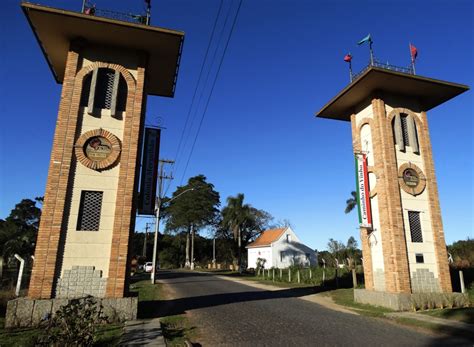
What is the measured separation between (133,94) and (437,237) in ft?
46.2

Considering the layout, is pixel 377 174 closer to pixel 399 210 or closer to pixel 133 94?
pixel 399 210

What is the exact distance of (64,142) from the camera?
460 inches

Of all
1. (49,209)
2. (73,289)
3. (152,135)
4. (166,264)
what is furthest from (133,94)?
(166,264)

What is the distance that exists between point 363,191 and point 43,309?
1331cm

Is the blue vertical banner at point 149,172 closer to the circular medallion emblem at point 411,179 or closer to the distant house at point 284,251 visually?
the circular medallion emblem at point 411,179

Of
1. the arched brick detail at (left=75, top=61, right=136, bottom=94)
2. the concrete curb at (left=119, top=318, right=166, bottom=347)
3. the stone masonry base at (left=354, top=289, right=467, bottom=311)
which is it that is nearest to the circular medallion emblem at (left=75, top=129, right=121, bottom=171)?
the arched brick detail at (left=75, top=61, right=136, bottom=94)

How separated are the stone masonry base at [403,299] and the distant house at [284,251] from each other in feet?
128

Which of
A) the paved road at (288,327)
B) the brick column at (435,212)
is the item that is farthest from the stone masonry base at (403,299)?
the paved road at (288,327)

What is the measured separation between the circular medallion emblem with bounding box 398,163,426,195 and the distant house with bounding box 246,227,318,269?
130 ft

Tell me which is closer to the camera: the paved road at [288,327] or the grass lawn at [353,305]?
the paved road at [288,327]

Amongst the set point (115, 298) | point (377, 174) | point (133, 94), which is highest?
point (133, 94)

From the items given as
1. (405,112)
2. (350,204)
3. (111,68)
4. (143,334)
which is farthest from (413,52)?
(350,204)

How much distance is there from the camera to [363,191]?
15.5 m

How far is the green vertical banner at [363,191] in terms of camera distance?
599 inches
